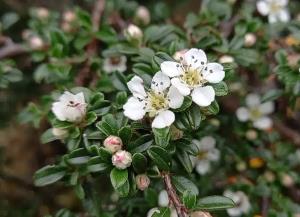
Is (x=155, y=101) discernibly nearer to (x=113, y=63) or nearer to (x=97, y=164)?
(x=97, y=164)

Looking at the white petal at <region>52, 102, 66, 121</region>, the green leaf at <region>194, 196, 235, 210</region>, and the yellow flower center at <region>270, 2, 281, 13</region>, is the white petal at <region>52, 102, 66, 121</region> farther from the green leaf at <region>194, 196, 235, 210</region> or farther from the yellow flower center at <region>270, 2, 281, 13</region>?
the yellow flower center at <region>270, 2, 281, 13</region>

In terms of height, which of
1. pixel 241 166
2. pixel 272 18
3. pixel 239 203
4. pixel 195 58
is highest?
pixel 272 18

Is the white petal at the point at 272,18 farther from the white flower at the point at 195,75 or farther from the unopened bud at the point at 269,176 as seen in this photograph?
the white flower at the point at 195,75

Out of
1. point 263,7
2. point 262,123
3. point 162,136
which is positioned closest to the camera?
point 162,136

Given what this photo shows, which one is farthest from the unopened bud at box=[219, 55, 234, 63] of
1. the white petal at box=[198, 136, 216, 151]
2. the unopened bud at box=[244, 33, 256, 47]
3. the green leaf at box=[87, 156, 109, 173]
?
the green leaf at box=[87, 156, 109, 173]

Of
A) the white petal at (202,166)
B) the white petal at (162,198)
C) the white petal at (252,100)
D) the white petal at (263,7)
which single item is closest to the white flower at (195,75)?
the white petal at (162,198)

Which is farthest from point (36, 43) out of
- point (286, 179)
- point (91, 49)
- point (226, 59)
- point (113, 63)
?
point (286, 179)
